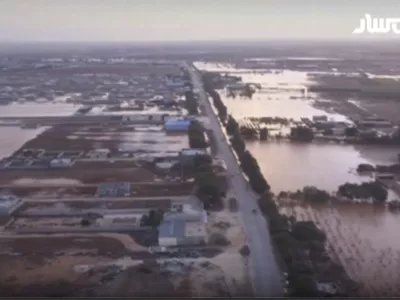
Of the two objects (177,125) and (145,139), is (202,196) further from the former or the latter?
(177,125)

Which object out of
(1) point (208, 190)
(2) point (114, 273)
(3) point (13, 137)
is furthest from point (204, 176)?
(3) point (13, 137)

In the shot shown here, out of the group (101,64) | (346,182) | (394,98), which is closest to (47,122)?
(346,182)

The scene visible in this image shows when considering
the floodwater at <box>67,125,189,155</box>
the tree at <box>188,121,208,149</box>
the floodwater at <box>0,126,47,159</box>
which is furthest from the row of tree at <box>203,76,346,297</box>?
the floodwater at <box>0,126,47,159</box>

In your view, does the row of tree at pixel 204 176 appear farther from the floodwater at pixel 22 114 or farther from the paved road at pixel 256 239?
the floodwater at pixel 22 114

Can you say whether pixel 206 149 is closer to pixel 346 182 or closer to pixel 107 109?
pixel 346 182

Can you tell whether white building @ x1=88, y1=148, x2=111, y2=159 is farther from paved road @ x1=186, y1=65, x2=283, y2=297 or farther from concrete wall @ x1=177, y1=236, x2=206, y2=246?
concrete wall @ x1=177, y1=236, x2=206, y2=246

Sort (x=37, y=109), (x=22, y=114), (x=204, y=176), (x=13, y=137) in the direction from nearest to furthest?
(x=204, y=176) < (x=13, y=137) < (x=22, y=114) < (x=37, y=109)

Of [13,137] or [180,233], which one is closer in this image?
[180,233]
